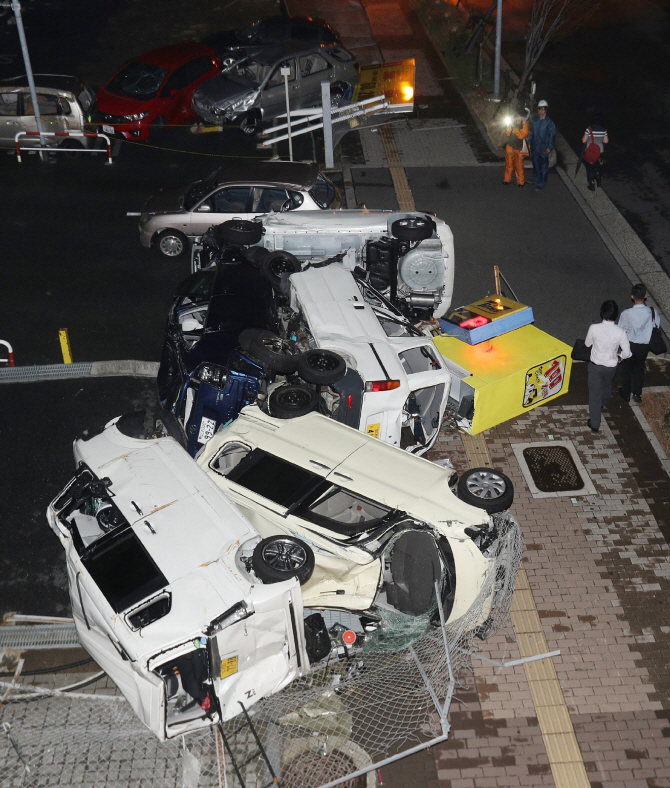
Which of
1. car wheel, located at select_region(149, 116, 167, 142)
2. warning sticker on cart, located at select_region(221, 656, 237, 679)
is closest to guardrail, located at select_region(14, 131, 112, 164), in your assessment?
car wheel, located at select_region(149, 116, 167, 142)

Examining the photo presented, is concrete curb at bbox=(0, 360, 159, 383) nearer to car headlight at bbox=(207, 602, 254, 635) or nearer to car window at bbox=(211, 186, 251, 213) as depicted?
car window at bbox=(211, 186, 251, 213)

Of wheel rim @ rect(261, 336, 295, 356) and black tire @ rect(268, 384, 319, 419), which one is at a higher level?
wheel rim @ rect(261, 336, 295, 356)

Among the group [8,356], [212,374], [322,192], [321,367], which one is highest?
[321,367]

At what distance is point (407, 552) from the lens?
25.8 ft

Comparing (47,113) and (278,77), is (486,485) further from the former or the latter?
(47,113)

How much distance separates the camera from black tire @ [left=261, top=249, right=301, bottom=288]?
1114 centimetres

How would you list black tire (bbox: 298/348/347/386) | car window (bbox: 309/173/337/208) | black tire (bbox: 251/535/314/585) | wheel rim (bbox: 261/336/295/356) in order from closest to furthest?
black tire (bbox: 251/535/314/585), black tire (bbox: 298/348/347/386), wheel rim (bbox: 261/336/295/356), car window (bbox: 309/173/337/208)

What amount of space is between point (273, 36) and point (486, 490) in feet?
50.7

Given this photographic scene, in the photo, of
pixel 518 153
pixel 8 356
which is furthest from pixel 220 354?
pixel 518 153

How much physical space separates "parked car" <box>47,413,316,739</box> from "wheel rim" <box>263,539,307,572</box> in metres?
0.19

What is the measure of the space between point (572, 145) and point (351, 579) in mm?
13782

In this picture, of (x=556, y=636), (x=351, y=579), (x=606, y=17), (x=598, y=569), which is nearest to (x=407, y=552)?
(x=351, y=579)

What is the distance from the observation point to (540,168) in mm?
15852

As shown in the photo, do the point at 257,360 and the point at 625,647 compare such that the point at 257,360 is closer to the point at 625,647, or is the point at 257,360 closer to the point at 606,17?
the point at 625,647
